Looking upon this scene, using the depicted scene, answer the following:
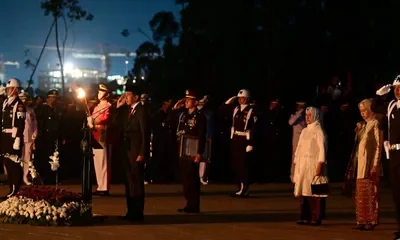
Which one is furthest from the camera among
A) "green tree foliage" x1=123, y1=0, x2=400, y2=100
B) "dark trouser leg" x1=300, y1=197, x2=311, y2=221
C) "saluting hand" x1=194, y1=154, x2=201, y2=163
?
"green tree foliage" x1=123, y1=0, x2=400, y2=100

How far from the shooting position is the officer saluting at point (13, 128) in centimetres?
1546

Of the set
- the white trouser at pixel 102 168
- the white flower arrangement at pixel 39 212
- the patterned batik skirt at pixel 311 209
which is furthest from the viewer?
the white trouser at pixel 102 168

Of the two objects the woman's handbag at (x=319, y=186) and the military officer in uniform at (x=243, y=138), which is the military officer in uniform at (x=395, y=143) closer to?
the woman's handbag at (x=319, y=186)

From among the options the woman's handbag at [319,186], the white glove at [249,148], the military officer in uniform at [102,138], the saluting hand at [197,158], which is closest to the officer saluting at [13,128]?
the military officer in uniform at [102,138]

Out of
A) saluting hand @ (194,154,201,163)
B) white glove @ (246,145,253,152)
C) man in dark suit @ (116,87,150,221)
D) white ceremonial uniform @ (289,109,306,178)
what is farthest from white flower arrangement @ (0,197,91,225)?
white ceremonial uniform @ (289,109,306,178)

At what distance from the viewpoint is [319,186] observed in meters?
12.9

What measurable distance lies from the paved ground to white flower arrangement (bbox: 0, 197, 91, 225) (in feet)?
0.58

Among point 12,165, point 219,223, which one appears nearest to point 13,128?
point 12,165

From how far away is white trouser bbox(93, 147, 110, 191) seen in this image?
17188 millimetres

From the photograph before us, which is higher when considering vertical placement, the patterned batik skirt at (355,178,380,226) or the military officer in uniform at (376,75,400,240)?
the military officer in uniform at (376,75,400,240)

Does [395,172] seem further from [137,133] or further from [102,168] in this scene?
[102,168]

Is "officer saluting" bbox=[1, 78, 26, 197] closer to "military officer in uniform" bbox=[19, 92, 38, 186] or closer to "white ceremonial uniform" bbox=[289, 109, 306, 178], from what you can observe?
"military officer in uniform" bbox=[19, 92, 38, 186]

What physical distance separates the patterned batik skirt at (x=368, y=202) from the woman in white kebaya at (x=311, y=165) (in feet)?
1.80

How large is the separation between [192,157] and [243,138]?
306cm
